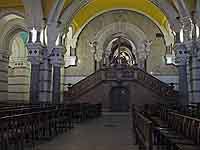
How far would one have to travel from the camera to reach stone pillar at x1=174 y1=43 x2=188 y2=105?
1667 centimetres

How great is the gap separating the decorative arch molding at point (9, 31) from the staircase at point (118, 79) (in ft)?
19.1

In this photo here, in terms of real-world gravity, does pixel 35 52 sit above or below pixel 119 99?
above

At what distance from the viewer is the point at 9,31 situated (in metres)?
21.8

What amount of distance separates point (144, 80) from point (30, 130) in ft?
53.4

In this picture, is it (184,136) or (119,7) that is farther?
(119,7)

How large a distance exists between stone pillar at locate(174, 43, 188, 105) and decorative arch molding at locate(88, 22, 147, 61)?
8277 mm

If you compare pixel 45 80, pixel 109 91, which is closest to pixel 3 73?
pixel 45 80

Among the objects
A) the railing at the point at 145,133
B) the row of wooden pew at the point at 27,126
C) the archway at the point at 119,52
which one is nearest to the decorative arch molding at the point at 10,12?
the archway at the point at 119,52

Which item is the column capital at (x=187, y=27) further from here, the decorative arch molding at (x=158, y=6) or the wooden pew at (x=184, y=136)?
the wooden pew at (x=184, y=136)

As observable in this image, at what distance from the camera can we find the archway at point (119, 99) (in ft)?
77.9

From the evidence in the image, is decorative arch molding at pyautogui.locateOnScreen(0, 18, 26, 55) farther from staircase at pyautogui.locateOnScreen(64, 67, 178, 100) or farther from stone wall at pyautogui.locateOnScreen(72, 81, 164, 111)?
stone wall at pyautogui.locateOnScreen(72, 81, 164, 111)

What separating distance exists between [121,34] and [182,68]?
10276mm

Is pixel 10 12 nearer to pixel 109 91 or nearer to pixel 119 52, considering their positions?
pixel 109 91

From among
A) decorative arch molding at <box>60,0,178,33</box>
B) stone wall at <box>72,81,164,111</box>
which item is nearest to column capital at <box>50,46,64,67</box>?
decorative arch molding at <box>60,0,178,33</box>
